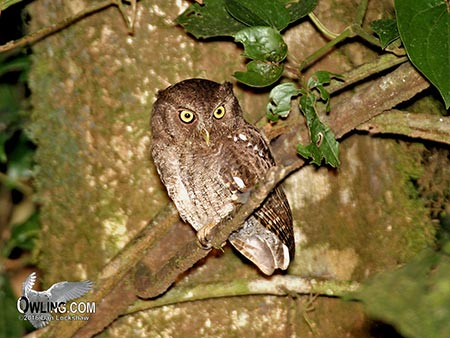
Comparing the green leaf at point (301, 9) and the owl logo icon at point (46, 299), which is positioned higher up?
the green leaf at point (301, 9)

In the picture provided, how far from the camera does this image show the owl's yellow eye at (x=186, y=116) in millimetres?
2671

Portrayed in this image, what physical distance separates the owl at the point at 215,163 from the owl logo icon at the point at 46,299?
0.52m

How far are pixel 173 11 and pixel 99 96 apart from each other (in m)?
0.45

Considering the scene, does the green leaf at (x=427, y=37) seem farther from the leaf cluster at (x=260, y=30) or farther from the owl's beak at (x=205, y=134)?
the owl's beak at (x=205, y=134)

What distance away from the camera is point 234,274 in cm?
265

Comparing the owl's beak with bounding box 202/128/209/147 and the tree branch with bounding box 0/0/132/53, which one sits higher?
the tree branch with bounding box 0/0/132/53

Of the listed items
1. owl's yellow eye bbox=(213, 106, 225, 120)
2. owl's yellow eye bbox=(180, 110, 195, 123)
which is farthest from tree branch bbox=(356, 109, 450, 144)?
owl's yellow eye bbox=(180, 110, 195, 123)

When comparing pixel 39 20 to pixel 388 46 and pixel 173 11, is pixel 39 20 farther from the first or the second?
pixel 388 46

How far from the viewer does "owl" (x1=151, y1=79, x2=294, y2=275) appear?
8.29ft

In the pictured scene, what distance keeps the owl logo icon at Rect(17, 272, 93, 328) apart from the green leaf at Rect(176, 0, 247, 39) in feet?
3.51

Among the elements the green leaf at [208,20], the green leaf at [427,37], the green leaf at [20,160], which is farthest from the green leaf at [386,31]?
the green leaf at [20,160]

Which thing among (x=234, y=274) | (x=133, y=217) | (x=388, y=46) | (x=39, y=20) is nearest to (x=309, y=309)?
(x=234, y=274)

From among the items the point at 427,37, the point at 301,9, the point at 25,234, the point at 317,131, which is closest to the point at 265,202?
the point at 317,131

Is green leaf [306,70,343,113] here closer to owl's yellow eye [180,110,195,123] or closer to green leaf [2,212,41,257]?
owl's yellow eye [180,110,195,123]
